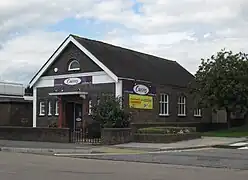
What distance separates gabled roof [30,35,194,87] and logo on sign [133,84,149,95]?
1.94ft

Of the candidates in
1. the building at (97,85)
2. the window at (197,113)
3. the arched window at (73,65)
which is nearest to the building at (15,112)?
the building at (97,85)

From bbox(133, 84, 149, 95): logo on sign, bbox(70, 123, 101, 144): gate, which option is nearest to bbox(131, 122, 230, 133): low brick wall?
bbox(70, 123, 101, 144): gate

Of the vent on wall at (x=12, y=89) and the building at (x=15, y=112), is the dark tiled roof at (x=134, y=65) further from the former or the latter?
the vent on wall at (x=12, y=89)

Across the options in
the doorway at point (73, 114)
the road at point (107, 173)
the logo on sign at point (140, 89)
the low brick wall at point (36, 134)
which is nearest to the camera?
the road at point (107, 173)

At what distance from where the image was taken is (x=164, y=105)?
3912 cm

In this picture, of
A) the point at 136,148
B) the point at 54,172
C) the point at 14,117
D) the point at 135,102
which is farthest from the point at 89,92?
the point at 54,172

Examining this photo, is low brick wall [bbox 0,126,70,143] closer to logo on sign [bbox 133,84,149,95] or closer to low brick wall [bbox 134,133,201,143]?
low brick wall [bbox 134,133,201,143]

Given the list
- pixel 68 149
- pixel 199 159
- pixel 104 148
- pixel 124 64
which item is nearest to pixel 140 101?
pixel 124 64

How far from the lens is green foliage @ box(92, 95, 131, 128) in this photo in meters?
29.3

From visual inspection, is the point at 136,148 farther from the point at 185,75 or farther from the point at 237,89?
the point at 185,75

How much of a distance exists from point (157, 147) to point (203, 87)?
13.0 m

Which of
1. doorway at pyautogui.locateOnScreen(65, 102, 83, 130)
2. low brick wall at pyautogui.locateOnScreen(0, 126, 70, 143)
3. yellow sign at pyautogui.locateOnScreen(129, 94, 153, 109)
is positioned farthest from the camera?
doorway at pyautogui.locateOnScreen(65, 102, 83, 130)

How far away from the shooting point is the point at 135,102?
116 ft

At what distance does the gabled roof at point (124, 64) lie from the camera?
35.3m
